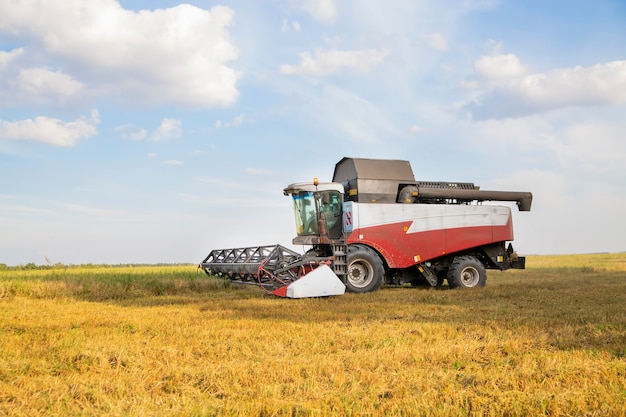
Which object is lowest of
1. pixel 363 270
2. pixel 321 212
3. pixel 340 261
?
pixel 363 270

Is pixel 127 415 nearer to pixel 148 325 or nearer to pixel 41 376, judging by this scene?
pixel 41 376

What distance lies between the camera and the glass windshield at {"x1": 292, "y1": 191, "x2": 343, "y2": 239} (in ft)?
44.0

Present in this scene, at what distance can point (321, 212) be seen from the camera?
13453mm

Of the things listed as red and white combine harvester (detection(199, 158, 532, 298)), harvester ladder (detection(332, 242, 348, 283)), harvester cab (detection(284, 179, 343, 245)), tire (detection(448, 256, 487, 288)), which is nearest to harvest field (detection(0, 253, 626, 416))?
harvester ladder (detection(332, 242, 348, 283))

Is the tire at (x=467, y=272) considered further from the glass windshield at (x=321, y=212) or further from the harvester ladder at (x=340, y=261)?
the harvester ladder at (x=340, y=261)

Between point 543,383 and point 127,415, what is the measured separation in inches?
125

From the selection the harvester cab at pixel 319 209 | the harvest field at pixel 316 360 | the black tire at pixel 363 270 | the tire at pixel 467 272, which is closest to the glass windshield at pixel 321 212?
the harvester cab at pixel 319 209

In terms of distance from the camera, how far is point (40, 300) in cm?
1161

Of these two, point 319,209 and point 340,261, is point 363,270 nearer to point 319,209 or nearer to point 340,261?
point 340,261

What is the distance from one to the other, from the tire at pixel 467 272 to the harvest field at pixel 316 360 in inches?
168

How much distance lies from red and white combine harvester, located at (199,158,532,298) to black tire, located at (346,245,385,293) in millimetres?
23

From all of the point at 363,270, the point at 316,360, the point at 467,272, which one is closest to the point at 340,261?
the point at 363,270

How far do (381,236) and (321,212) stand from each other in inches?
59.7

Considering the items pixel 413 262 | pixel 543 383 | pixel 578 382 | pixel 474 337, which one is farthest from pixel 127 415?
pixel 413 262
